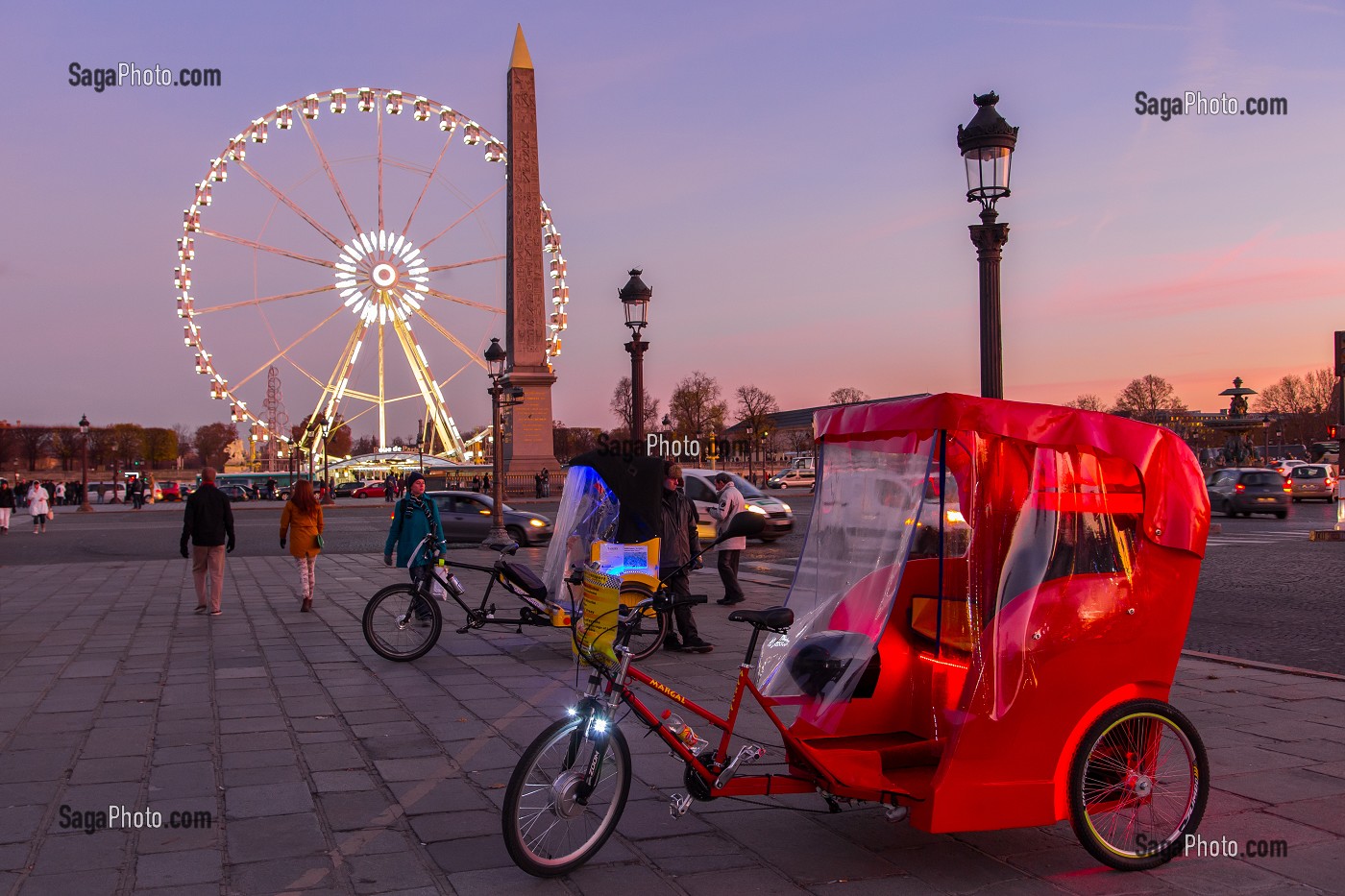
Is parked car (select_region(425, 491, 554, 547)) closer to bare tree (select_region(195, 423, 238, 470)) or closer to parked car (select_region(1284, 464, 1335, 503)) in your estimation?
parked car (select_region(1284, 464, 1335, 503))

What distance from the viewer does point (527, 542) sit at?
24953 millimetres

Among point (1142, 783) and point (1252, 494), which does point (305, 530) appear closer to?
point (1142, 783)

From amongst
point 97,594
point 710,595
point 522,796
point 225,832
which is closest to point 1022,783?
point 522,796

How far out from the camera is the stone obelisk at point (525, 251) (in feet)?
117

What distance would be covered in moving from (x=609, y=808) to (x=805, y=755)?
30.1 inches

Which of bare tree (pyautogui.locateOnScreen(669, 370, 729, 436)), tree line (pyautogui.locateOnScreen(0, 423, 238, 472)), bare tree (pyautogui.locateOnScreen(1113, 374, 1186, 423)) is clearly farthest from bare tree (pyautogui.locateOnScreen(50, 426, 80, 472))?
bare tree (pyautogui.locateOnScreen(1113, 374, 1186, 423))

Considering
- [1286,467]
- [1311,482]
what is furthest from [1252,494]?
[1286,467]

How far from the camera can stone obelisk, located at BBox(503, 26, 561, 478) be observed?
117ft

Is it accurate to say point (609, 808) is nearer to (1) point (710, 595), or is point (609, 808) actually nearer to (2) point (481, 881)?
(2) point (481, 881)

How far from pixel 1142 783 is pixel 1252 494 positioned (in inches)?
1147

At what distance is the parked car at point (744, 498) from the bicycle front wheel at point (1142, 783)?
15274mm

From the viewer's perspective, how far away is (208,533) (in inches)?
490

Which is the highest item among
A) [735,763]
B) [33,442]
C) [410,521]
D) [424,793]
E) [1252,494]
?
[33,442]

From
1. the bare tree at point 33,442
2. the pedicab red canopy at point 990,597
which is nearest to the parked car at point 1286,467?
the pedicab red canopy at point 990,597
